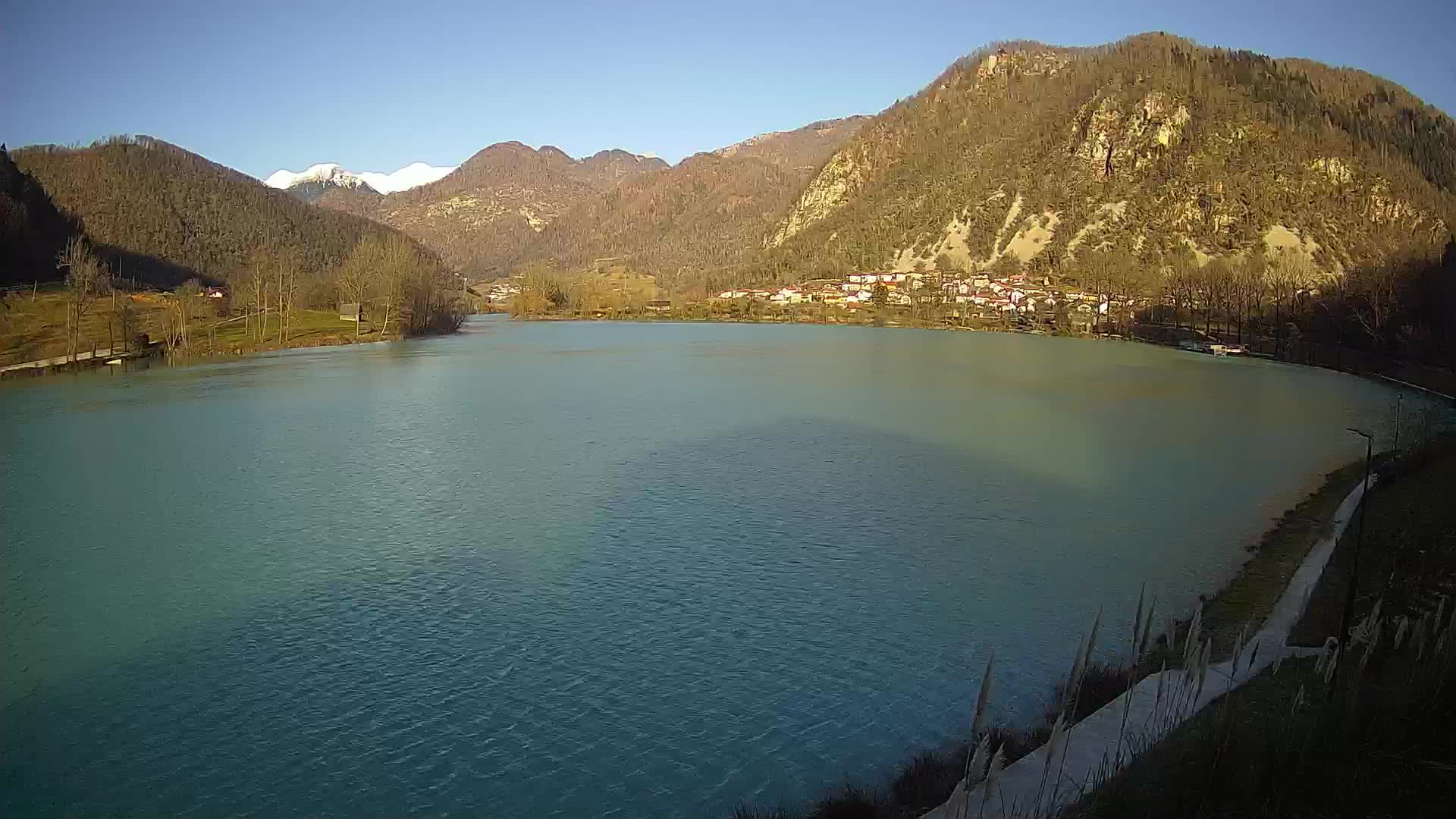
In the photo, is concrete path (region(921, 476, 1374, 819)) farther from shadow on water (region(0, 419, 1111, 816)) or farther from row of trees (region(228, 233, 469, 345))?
row of trees (region(228, 233, 469, 345))

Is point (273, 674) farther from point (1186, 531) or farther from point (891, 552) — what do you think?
point (1186, 531)

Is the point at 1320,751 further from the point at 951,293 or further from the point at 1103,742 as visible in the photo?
the point at 951,293

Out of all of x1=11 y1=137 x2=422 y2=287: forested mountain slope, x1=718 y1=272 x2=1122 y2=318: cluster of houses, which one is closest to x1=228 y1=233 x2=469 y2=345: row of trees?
x1=11 y1=137 x2=422 y2=287: forested mountain slope

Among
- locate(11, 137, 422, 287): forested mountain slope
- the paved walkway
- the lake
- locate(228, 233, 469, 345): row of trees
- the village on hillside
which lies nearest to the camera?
the lake

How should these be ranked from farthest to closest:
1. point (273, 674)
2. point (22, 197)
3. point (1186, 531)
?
point (22, 197) → point (1186, 531) → point (273, 674)

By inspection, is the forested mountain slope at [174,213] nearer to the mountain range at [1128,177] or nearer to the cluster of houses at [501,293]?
the mountain range at [1128,177]

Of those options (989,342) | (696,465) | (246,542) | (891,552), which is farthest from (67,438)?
(989,342)
